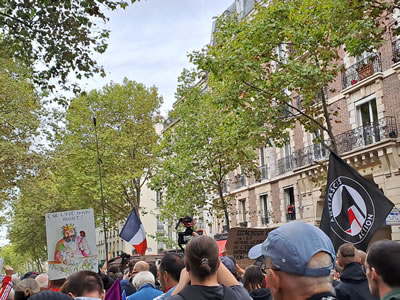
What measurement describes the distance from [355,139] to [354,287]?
1886 cm

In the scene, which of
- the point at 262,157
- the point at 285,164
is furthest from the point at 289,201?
the point at 262,157

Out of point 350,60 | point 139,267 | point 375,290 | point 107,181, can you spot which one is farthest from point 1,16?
point 107,181

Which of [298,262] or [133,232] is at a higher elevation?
[298,262]

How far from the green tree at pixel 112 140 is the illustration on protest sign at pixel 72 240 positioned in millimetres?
26760

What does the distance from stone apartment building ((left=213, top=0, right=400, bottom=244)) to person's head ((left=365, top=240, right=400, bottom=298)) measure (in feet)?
42.8

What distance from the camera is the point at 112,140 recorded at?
35375 millimetres

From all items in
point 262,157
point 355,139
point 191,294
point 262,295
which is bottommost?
point 262,295

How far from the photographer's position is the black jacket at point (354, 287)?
4785 mm

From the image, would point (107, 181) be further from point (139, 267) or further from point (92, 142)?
point (139, 267)

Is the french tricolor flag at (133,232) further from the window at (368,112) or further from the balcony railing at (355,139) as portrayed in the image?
the window at (368,112)

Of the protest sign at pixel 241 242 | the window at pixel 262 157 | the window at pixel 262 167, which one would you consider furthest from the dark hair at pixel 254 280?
the window at pixel 262 157

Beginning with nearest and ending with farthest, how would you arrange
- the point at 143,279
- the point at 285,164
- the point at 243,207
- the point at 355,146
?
the point at 143,279 → the point at 355,146 → the point at 285,164 → the point at 243,207

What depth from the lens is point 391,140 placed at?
2058cm

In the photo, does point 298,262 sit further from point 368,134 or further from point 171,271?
point 368,134
